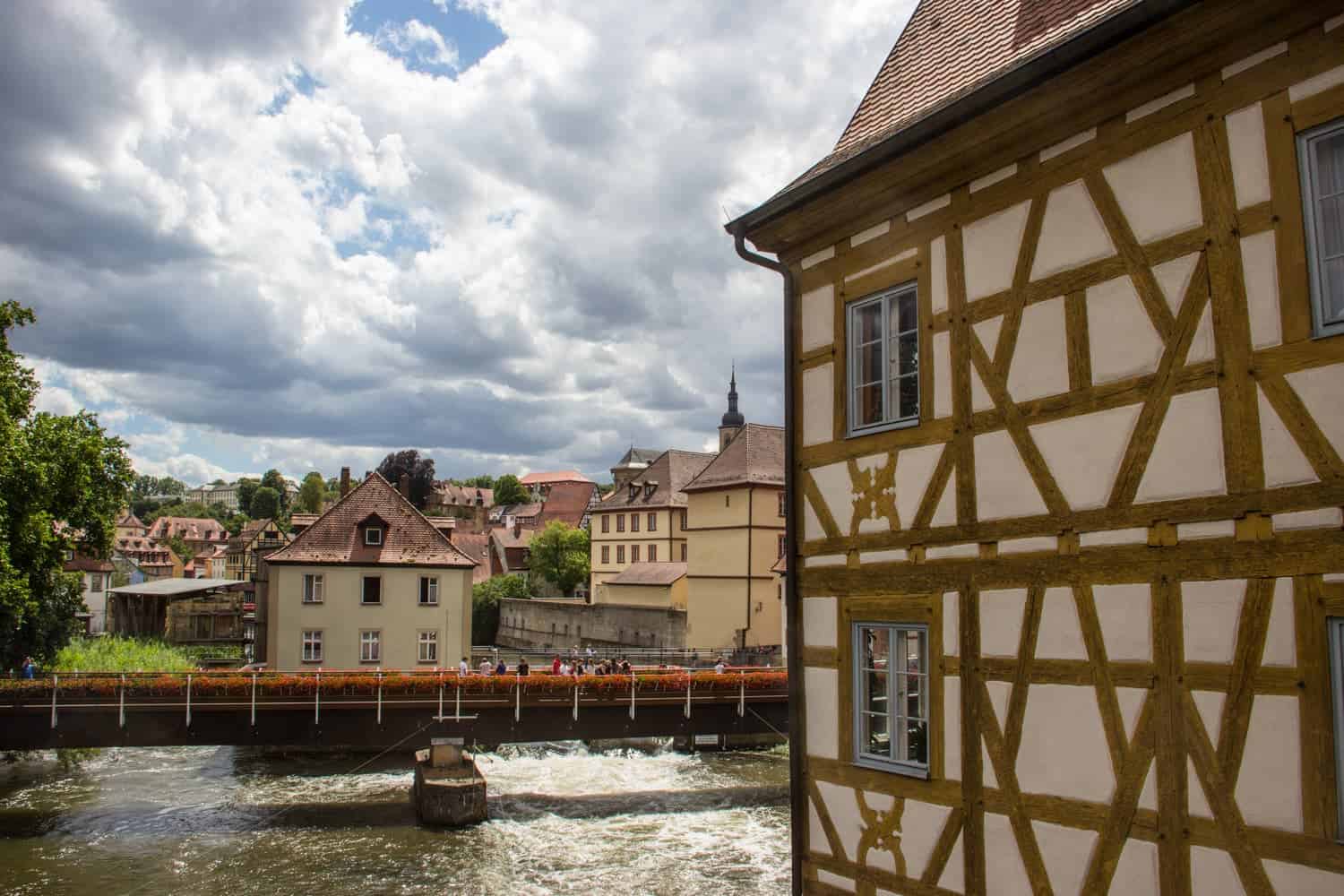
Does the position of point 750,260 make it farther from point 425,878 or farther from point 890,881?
point 425,878

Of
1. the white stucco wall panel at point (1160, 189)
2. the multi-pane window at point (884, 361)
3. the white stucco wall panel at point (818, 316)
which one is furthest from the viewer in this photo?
the white stucco wall panel at point (818, 316)

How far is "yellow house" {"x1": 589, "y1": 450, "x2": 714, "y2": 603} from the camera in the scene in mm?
70250

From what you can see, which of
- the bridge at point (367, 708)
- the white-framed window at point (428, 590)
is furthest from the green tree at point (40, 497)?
the white-framed window at point (428, 590)

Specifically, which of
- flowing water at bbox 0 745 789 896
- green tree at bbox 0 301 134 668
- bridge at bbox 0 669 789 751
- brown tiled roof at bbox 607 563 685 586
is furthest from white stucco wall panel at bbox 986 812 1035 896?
brown tiled roof at bbox 607 563 685 586

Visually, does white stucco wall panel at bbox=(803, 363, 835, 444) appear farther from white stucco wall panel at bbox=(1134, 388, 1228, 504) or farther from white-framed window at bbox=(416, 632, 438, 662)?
white-framed window at bbox=(416, 632, 438, 662)

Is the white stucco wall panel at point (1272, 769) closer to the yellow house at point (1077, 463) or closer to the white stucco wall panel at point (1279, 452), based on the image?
the yellow house at point (1077, 463)

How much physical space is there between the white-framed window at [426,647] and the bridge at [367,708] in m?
13.0

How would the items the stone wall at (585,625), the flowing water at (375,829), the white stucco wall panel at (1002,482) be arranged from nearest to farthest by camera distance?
the white stucco wall panel at (1002,482), the flowing water at (375,829), the stone wall at (585,625)

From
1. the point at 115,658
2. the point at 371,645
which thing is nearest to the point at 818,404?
the point at 371,645

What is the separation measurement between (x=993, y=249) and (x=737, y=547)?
43321 millimetres

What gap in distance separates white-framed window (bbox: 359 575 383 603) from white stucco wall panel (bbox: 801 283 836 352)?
3225 centimetres

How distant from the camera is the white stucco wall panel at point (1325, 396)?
5102mm

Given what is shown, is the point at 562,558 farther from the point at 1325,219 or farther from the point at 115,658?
the point at 1325,219

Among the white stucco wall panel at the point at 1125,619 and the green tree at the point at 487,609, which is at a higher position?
the white stucco wall panel at the point at 1125,619
